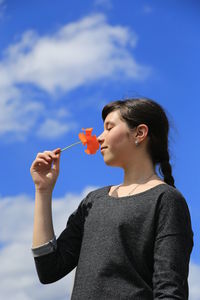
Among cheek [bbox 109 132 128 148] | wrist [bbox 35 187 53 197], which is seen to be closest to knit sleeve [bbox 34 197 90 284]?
wrist [bbox 35 187 53 197]

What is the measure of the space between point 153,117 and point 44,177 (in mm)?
739

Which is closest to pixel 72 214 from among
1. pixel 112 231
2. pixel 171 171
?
pixel 112 231

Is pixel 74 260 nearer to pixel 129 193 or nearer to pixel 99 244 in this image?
pixel 99 244

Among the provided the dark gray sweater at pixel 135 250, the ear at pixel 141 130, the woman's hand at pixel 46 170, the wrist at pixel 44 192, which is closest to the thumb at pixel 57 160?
the woman's hand at pixel 46 170

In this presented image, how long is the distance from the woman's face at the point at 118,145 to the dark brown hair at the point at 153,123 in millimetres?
58

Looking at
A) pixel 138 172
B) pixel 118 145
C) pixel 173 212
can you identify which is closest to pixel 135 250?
pixel 173 212

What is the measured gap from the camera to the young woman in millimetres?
2465

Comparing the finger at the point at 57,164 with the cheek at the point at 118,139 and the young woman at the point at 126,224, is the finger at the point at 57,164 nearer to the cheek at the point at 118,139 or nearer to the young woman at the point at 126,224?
the young woman at the point at 126,224

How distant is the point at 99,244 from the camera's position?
2.60 m

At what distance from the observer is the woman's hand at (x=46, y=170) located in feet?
9.47

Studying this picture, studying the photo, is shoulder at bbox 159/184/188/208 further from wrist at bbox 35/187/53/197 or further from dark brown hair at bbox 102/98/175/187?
wrist at bbox 35/187/53/197

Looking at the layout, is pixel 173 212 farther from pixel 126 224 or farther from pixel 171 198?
pixel 126 224

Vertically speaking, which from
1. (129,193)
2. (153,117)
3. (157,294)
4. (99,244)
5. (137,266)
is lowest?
(157,294)

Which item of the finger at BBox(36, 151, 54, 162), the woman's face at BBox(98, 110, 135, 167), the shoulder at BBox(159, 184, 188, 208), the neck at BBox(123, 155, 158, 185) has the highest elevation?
the finger at BBox(36, 151, 54, 162)
